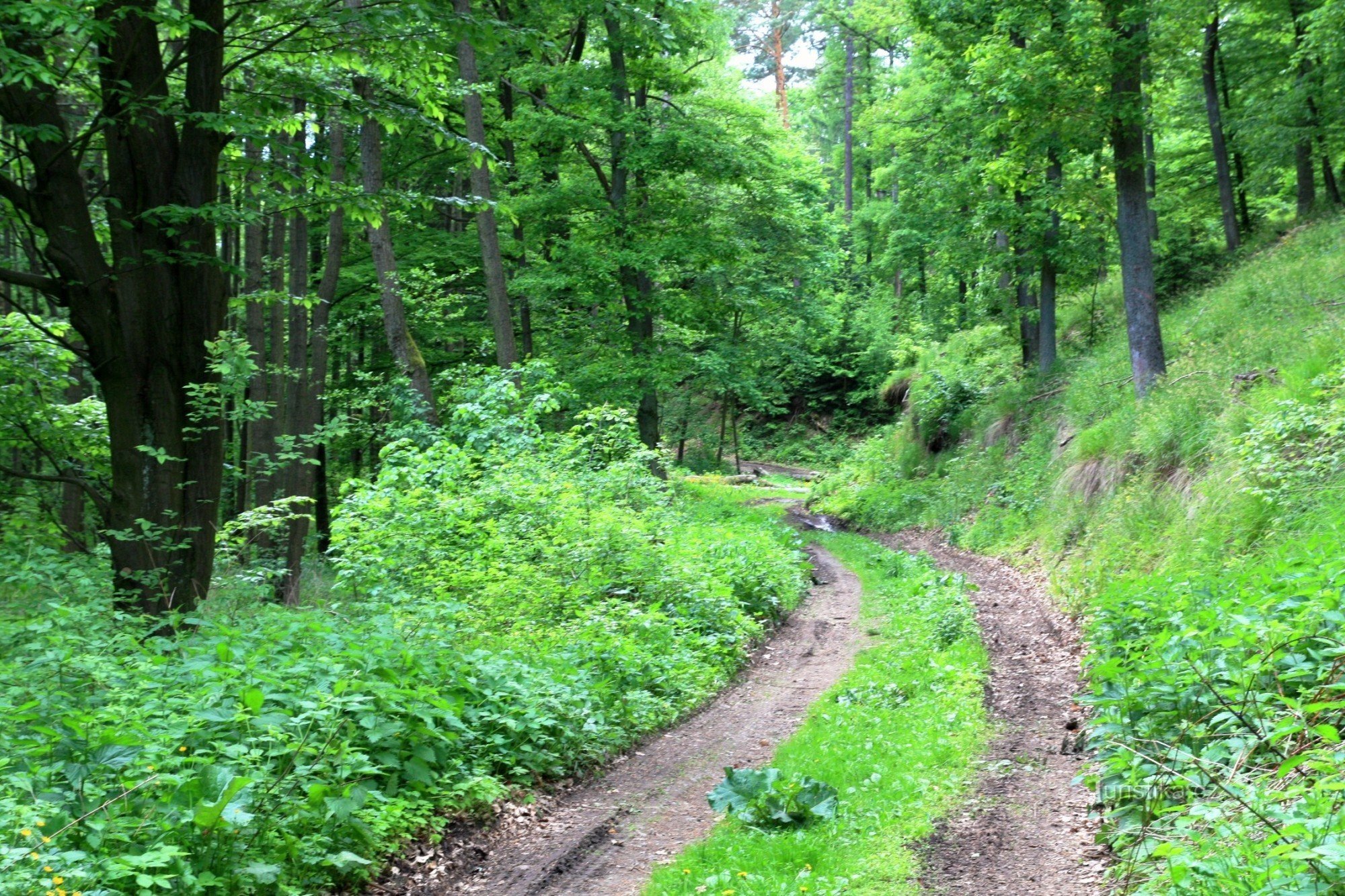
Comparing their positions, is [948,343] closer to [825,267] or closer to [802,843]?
[825,267]

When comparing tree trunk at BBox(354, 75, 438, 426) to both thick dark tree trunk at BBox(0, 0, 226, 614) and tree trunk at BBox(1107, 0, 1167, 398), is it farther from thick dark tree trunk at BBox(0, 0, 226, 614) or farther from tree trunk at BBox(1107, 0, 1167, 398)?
tree trunk at BBox(1107, 0, 1167, 398)

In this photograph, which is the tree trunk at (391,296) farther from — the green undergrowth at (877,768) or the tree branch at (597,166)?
the green undergrowth at (877,768)

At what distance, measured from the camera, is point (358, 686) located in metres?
5.57

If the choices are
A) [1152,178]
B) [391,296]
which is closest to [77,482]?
[391,296]

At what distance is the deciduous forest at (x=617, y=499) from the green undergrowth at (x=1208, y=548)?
2.2 inches

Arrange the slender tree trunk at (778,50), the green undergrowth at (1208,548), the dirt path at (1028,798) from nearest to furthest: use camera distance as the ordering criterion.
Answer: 1. the green undergrowth at (1208,548)
2. the dirt path at (1028,798)
3. the slender tree trunk at (778,50)

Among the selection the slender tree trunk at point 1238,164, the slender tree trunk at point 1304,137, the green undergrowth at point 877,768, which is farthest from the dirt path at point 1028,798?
the slender tree trunk at point 1238,164

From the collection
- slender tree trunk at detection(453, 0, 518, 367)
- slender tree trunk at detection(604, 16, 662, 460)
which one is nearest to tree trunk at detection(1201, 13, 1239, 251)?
slender tree trunk at detection(604, 16, 662, 460)

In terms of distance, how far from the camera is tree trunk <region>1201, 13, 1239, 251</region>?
59.9 ft

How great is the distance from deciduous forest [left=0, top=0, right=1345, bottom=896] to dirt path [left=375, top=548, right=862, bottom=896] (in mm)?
47

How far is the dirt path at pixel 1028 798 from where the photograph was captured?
4.79 m

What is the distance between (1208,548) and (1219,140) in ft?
45.3

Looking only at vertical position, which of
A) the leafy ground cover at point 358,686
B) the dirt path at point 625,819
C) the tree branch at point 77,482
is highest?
the tree branch at point 77,482

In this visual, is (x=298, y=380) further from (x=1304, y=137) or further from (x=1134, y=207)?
(x=1304, y=137)
